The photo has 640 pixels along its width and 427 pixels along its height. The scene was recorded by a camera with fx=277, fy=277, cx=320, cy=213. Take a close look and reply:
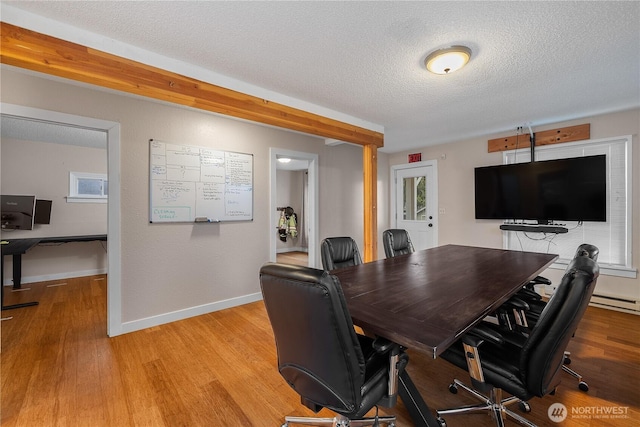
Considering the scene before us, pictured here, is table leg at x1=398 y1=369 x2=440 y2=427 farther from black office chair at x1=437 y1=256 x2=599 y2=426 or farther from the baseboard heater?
the baseboard heater

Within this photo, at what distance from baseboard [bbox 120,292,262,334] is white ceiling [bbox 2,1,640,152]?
2.53m

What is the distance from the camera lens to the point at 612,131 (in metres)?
3.37

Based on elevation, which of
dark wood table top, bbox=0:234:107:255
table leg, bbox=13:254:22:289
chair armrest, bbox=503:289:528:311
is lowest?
table leg, bbox=13:254:22:289

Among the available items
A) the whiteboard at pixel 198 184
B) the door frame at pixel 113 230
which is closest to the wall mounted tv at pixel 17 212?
the door frame at pixel 113 230

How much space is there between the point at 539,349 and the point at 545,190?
339cm

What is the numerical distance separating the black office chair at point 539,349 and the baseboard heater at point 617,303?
10.3ft

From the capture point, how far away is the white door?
512 centimetres

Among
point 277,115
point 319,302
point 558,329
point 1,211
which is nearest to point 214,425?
point 319,302

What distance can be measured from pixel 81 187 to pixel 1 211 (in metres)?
1.09

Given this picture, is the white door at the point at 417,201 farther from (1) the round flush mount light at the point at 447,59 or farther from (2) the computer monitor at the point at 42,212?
(2) the computer monitor at the point at 42,212

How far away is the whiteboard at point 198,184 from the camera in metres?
3.01

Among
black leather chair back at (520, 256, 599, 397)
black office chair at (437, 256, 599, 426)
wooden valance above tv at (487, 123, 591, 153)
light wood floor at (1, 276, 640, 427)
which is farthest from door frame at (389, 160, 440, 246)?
black leather chair back at (520, 256, 599, 397)

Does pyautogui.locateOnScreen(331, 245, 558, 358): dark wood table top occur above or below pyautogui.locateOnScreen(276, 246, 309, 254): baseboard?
above

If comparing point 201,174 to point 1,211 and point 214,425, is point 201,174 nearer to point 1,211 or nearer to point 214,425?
point 214,425
